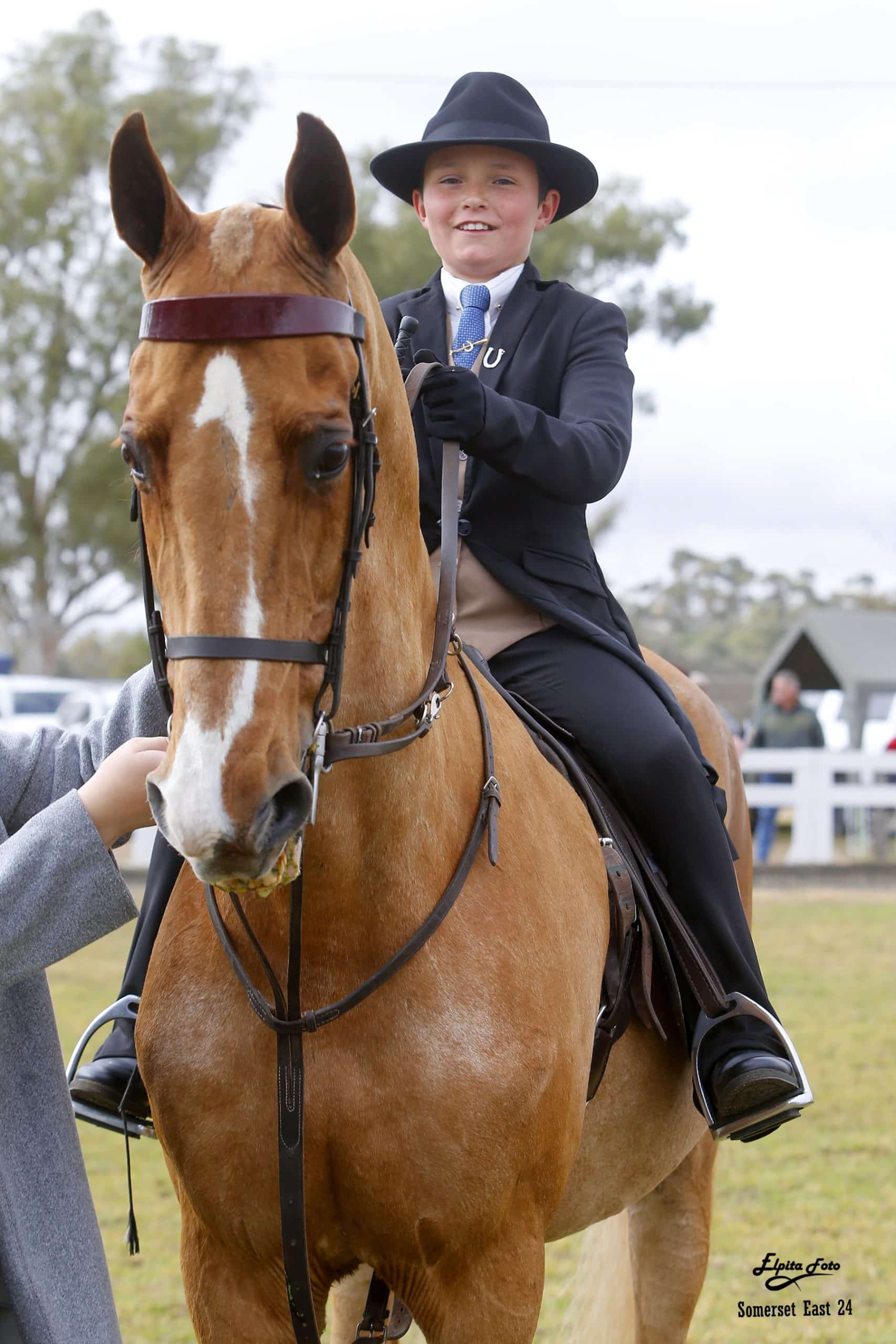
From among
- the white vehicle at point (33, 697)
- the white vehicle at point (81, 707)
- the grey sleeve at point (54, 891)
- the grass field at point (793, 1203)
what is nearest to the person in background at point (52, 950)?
the grey sleeve at point (54, 891)

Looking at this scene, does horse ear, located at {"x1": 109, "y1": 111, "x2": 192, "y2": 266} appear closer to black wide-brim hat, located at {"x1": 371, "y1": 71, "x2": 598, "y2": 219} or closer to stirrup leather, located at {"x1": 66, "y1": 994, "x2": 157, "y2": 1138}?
black wide-brim hat, located at {"x1": 371, "y1": 71, "x2": 598, "y2": 219}

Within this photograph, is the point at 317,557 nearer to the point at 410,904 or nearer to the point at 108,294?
the point at 410,904

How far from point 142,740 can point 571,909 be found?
36.6 inches

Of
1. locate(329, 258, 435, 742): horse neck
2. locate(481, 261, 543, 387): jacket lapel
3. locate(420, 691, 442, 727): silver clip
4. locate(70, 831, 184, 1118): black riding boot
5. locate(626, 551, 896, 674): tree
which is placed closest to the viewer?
locate(329, 258, 435, 742): horse neck

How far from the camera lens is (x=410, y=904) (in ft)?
7.91

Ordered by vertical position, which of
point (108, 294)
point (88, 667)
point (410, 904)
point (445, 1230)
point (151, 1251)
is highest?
point (108, 294)

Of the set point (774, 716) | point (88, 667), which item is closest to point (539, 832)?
point (774, 716)

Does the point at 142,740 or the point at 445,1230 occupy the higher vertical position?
the point at 142,740

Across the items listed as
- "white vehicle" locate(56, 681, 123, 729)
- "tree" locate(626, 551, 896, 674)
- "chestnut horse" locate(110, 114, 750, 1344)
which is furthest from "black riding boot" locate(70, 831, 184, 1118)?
"tree" locate(626, 551, 896, 674)

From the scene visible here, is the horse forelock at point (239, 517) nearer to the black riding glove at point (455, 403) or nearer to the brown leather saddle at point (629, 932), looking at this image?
the black riding glove at point (455, 403)

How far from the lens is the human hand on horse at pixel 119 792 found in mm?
2326

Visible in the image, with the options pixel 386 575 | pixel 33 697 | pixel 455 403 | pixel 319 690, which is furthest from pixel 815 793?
pixel 319 690

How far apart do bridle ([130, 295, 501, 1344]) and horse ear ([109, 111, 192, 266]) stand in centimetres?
15

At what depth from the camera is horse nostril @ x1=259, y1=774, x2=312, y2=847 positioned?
6.06 ft
